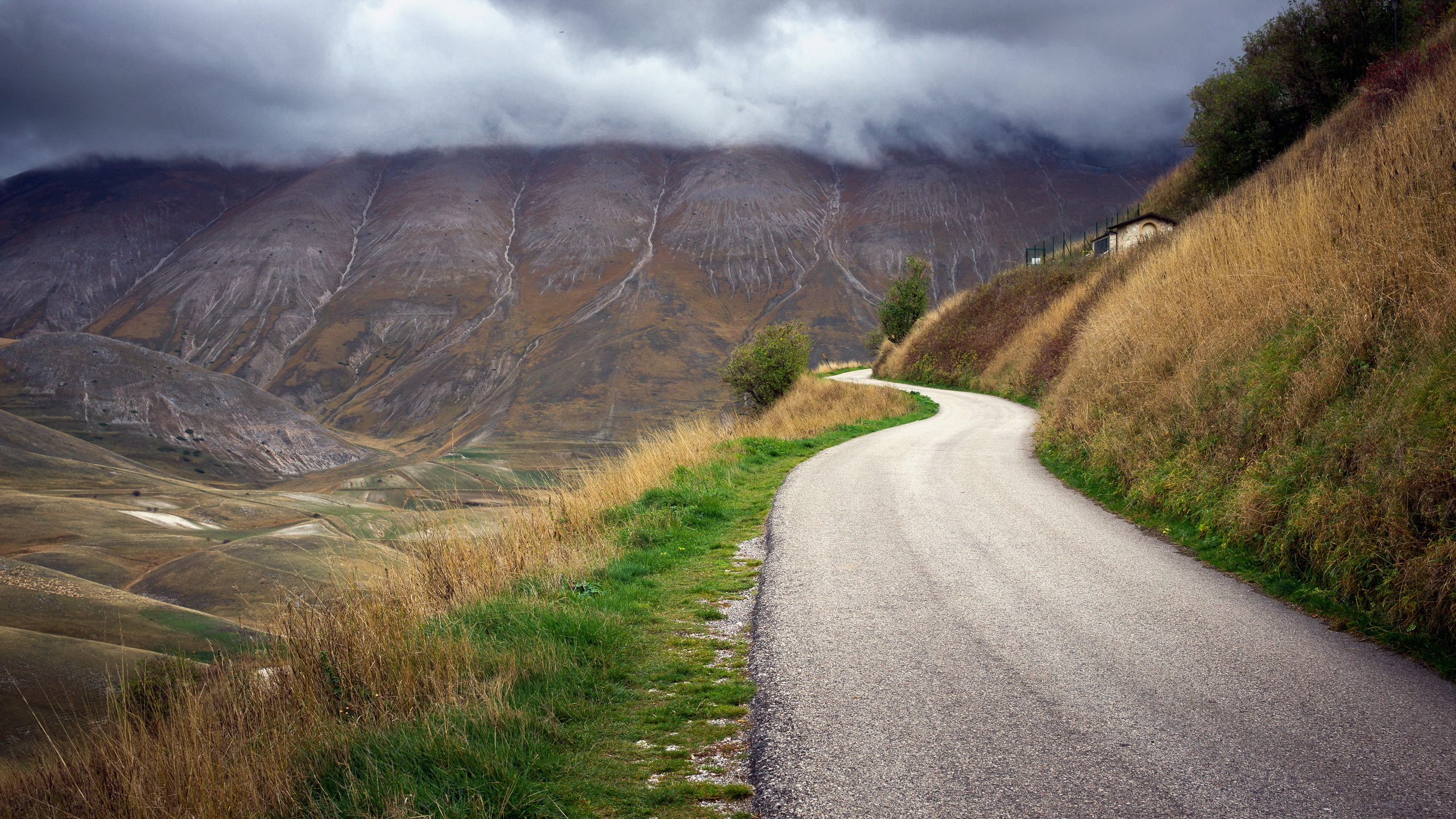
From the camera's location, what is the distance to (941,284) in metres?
157

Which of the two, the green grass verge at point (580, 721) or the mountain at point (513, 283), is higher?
the mountain at point (513, 283)

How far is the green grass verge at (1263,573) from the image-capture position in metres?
4.55

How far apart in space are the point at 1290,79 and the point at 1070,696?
1439 inches

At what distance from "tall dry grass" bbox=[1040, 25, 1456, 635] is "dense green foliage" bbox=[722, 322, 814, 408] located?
22559mm

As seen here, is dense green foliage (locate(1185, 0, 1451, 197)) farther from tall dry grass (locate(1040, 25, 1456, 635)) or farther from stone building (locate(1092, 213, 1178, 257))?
tall dry grass (locate(1040, 25, 1456, 635))

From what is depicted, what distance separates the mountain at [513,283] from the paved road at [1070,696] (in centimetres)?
10180

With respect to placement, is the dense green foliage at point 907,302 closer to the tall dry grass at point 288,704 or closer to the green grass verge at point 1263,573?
the green grass verge at point 1263,573

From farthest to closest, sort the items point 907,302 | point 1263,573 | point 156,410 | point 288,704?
point 156,410
point 907,302
point 1263,573
point 288,704

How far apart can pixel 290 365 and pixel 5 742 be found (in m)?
148

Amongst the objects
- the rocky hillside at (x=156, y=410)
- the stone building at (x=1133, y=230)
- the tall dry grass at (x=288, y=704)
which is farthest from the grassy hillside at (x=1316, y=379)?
the rocky hillside at (x=156, y=410)

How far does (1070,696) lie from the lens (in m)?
4.10

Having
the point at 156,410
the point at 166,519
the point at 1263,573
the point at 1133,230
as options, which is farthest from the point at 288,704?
the point at 156,410

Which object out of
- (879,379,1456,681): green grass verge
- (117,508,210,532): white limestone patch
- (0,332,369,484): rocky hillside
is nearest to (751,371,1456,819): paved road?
(879,379,1456,681): green grass verge

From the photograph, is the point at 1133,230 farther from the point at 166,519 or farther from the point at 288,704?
the point at 166,519
